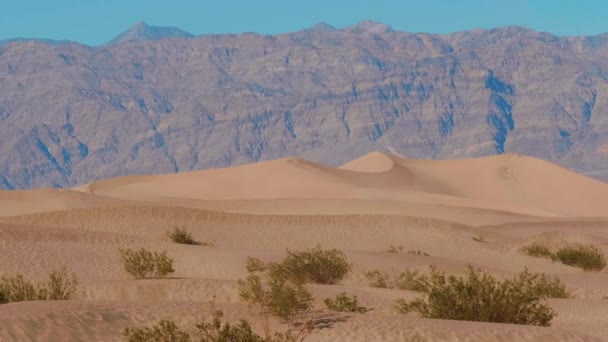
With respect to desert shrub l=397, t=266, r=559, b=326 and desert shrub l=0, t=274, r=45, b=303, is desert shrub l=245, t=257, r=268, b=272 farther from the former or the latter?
desert shrub l=397, t=266, r=559, b=326

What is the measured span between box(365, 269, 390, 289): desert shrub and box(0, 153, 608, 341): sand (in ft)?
1.32

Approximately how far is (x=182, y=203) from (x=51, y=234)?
3594cm

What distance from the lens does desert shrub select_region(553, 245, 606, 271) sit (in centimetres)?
3491

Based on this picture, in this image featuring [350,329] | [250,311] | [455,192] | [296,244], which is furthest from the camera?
[455,192]

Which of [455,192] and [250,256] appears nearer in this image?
[250,256]

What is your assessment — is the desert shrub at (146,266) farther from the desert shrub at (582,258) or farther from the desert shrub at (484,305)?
the desert shrub at (582,258)

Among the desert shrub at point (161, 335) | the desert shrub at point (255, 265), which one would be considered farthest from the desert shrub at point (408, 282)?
the desert shrub at point (161, 335)

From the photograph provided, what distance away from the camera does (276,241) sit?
39.3 meters

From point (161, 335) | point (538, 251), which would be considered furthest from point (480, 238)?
point (161, 335)

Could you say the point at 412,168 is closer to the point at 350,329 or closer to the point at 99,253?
the point at 99,253

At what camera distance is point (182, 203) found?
6800 centimetres

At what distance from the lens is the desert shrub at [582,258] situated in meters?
34.9

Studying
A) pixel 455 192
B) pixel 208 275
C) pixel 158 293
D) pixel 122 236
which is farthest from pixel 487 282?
pixel 455 192

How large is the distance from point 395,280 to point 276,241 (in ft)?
41.8
